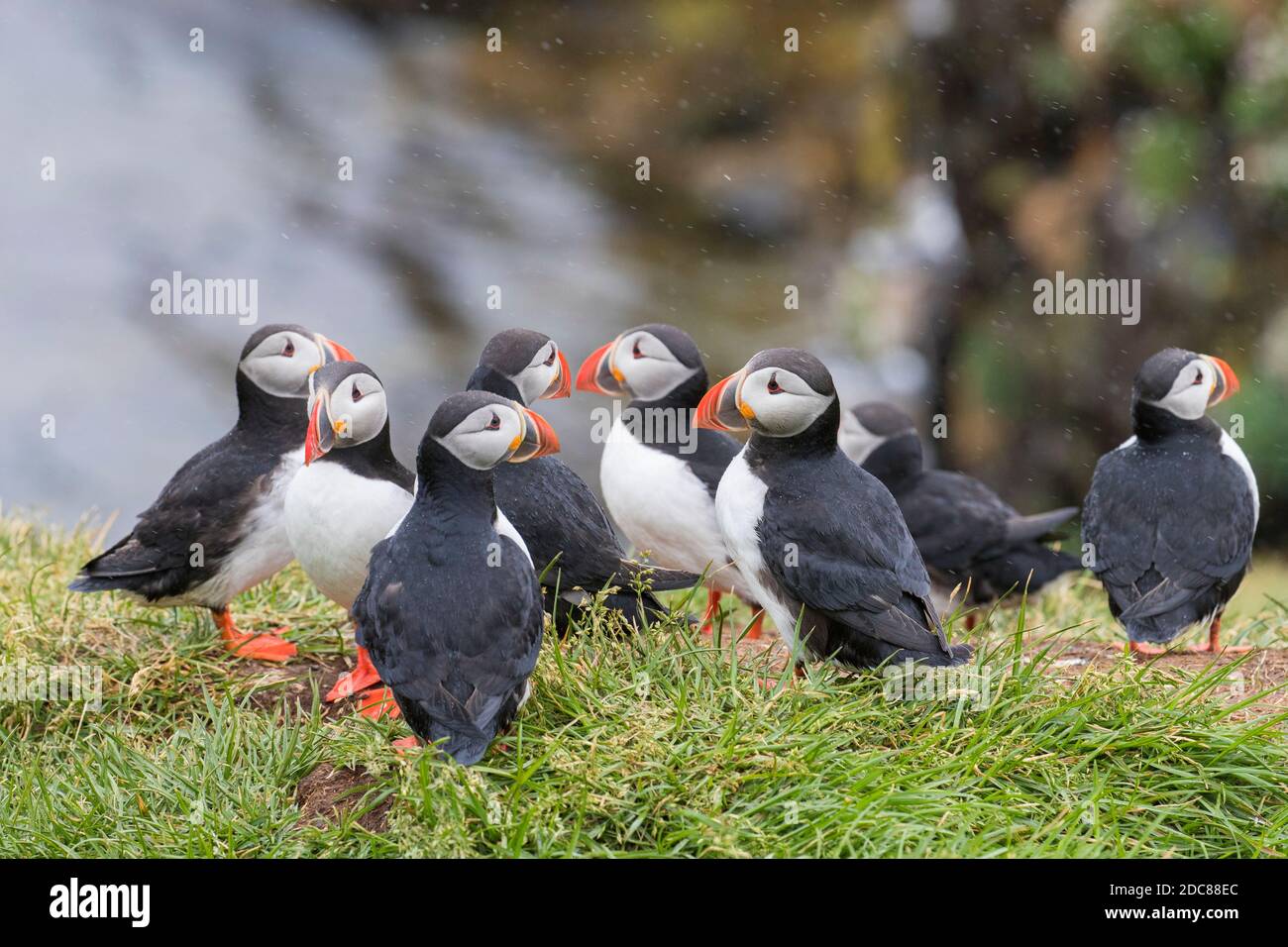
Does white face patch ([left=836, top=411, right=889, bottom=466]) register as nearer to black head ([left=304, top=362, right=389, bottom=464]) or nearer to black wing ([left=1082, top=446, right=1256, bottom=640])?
black wing ([left=1082, top=446, right=1256, bottom=640])

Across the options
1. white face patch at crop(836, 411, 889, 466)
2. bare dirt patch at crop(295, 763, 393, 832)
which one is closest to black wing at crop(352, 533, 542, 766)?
bare dirt patch at crop(295, 763, 393, 832)

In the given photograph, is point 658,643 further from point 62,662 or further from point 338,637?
point 62,662

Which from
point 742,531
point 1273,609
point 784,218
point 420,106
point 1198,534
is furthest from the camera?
point 420,106

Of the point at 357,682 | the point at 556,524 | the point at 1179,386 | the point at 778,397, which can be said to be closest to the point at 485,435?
the point at 556,524

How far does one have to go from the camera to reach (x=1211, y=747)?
4074 mm

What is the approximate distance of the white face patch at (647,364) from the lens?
5.48 meters

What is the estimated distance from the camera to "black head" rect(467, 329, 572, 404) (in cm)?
485

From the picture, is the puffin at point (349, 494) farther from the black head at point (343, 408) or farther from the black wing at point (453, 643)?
the black wing at point (453, 643)

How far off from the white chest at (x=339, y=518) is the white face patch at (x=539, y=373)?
1.96 ft

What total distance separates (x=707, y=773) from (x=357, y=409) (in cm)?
175

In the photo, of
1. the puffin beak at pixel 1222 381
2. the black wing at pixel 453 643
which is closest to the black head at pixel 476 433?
the black wing at pixel 453 643

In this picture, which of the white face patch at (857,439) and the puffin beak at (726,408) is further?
the white face patch at (857,439)
